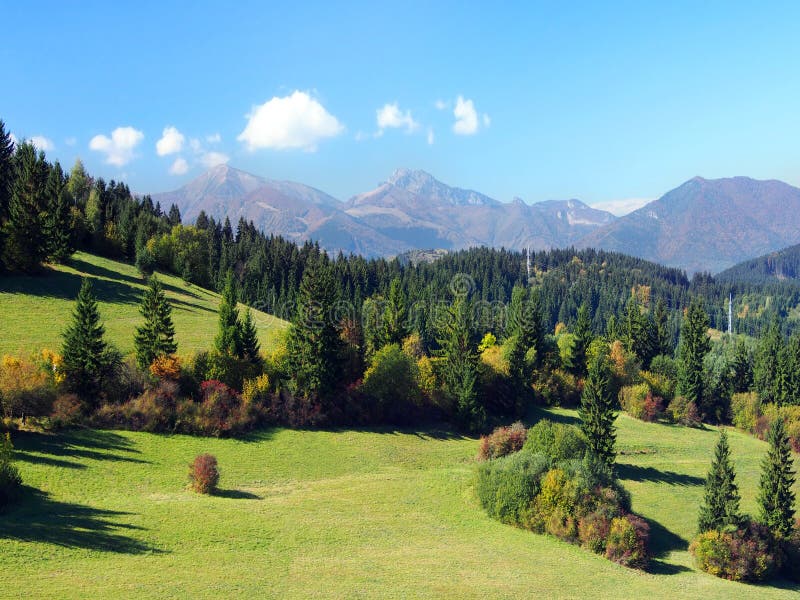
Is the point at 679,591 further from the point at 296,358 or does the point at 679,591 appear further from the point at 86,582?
the point at 296,358

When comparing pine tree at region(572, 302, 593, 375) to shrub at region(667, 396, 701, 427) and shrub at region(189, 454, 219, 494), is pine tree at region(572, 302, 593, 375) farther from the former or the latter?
shrub at region(189, 454, 219, 494)

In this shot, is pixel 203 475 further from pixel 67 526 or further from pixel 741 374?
pixel 741 374

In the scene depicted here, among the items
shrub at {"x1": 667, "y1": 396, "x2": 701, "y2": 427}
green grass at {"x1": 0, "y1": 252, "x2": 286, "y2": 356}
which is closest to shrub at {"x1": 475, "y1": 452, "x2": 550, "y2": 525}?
green grass at {"x1": 0, "y1": 252, "x2": 286, "y2": 356}

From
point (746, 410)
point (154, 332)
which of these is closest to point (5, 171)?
point (154, 332)

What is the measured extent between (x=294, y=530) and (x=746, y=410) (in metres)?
93.6

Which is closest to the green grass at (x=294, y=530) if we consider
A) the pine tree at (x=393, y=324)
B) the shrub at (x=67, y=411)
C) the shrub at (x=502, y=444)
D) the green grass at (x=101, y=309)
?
the shrub at (x=67, y=411)

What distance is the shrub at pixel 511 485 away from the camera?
51.8 m

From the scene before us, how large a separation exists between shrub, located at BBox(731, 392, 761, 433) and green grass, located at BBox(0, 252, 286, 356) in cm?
8141

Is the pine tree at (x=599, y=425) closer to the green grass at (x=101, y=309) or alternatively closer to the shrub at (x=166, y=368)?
the green grass at (x=101, y=309)

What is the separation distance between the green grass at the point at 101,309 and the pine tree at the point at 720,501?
174 ft

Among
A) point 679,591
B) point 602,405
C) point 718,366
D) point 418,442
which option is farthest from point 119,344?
point 718,366

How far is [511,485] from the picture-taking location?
52.5 m

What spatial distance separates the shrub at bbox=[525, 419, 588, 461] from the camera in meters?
61.5

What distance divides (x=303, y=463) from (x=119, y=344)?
2819 centimetres
